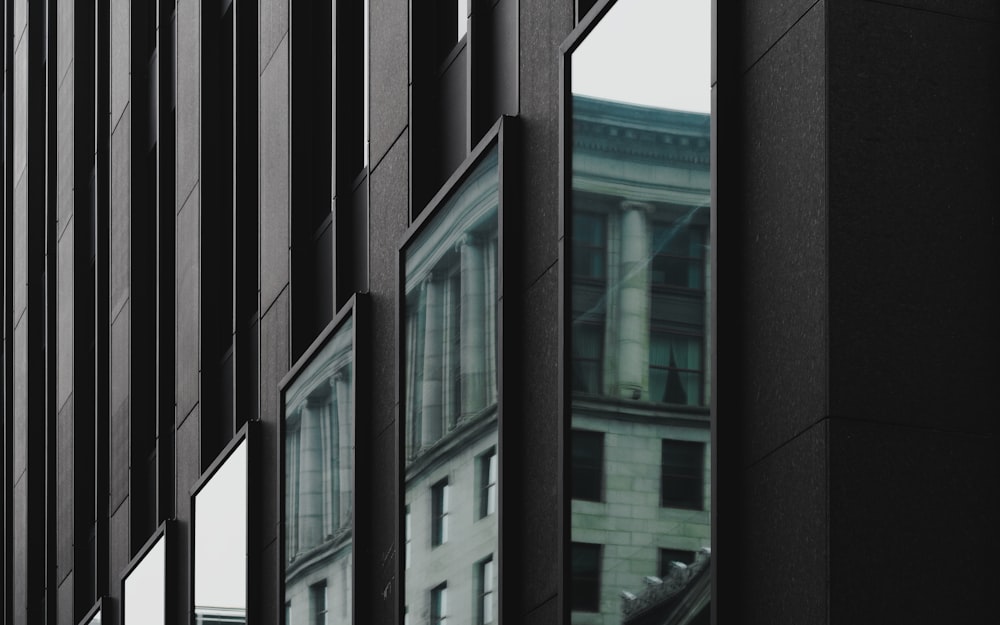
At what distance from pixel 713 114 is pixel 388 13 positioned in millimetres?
8023

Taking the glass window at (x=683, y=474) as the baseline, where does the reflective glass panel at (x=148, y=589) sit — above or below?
below

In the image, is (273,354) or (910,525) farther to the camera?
(273,354)

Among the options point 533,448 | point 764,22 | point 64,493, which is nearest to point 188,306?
point 64,493

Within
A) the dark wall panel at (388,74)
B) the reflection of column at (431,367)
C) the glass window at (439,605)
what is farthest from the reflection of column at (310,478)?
the glass window at (439,605)

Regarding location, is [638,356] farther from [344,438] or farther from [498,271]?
[344,438]

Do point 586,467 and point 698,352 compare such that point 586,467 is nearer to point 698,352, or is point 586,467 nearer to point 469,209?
point 698,352

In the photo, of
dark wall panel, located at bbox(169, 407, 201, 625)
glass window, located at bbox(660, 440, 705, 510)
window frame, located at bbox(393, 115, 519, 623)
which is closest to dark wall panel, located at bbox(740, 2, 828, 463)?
glass window, located at bbox(660, 440, 705, 510)

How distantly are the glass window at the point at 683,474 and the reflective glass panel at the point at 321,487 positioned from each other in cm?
705

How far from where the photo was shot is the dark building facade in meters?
10.4

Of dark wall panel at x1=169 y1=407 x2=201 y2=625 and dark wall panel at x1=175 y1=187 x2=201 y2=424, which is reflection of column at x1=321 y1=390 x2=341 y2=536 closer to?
dark wall panel at x1=169 y1=407 x2=201 y2=625

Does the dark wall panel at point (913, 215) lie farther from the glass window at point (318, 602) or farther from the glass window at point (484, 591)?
the glass window at point (318, 602)

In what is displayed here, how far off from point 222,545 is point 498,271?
9.45m

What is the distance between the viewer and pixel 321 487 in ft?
65.1

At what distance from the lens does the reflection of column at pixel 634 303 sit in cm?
1241
